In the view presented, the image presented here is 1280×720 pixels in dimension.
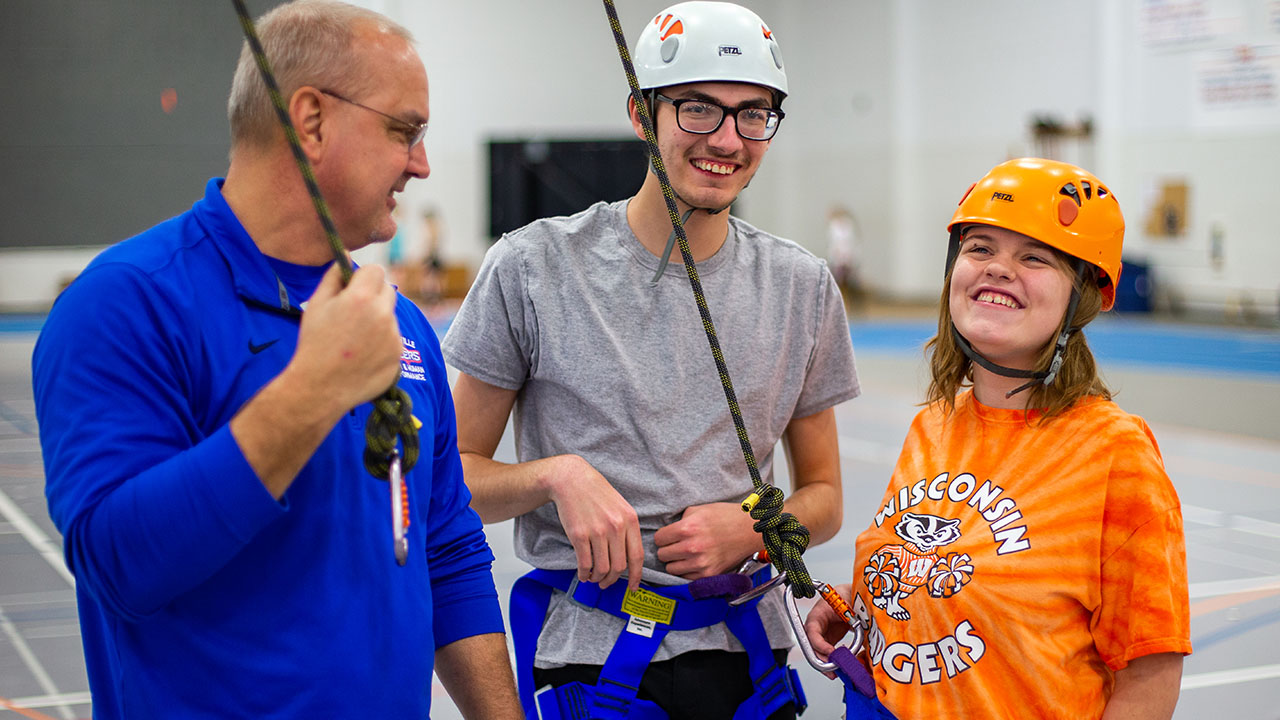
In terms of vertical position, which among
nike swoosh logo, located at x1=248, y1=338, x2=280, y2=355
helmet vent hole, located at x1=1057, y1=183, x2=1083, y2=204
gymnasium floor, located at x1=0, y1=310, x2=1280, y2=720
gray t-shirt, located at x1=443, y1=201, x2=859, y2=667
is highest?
helmet vent hole, located at x1=1057, y1=183, x2=1083, y2=204

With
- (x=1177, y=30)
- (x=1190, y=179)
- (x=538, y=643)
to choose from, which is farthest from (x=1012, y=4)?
(x=538, y=643)

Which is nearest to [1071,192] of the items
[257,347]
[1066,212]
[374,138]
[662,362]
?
[1066,212]

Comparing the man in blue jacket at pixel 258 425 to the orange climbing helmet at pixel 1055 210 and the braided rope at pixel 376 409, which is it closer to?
the braided rope at pixel 376 409

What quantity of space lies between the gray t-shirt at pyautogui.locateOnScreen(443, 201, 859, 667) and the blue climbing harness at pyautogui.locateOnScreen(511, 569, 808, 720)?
0.10 feet

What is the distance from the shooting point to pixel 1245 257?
14047 mm

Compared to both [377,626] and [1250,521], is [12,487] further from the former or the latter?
[1250,521]

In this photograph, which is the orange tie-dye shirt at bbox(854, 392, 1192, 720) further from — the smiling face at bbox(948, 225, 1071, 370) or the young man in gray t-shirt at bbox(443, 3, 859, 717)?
the young man in gray t-shirt at bbox(443, 3, 859, 717)

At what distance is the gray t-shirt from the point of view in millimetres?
2008

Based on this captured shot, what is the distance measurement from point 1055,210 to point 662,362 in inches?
29.3

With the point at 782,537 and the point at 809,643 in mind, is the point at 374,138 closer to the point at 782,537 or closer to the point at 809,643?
the point at 782,537

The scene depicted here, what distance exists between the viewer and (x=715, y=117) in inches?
77.9

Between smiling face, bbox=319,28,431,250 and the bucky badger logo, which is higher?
smiling face, bbox=319,28,431,250

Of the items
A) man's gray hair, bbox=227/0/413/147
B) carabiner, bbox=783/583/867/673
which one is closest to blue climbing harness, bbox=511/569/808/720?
carabiner, bbox=783/583/867/673

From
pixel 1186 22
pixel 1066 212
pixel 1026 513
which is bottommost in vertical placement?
pixel 1026 513
